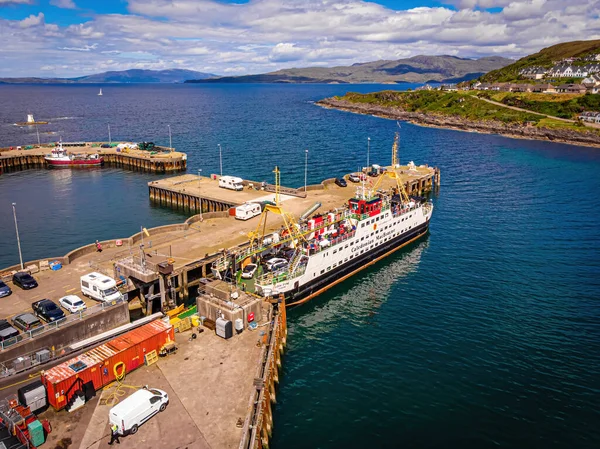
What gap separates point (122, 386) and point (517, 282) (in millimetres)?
46802

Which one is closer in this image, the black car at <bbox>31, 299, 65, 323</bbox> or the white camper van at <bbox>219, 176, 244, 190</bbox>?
the black car at <bbox>31, 299, 65, 323</bbox>

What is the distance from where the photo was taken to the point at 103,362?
3106cm

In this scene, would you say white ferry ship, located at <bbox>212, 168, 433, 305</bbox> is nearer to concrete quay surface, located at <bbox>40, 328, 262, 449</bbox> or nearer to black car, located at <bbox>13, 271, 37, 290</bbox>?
concrete quay surface, located at <bbox>40, 328, 262, 449</bbox>

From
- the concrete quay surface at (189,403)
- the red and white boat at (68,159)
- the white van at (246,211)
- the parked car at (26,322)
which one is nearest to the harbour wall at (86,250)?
the white van at (246,211)

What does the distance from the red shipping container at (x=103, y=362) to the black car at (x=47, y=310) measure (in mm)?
8265

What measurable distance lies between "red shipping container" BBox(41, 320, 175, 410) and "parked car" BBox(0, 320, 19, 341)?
25.6 ft

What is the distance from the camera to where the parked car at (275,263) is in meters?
51.2

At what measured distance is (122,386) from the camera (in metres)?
31.5

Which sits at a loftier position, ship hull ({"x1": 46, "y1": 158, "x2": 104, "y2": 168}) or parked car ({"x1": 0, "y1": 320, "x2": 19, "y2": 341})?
ship hull ({"x1": 46, "y1": 158, "x2": 104, "y2": 168})

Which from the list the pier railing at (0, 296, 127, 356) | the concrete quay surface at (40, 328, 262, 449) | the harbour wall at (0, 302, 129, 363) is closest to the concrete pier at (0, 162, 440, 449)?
the concrete quay surface at (40, 328, 262, 449)

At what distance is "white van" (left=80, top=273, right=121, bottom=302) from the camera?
42000 millimetres

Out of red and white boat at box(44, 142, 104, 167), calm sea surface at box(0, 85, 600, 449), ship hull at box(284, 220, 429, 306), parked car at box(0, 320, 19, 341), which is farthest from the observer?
red and white boat at box(44, 142, 104, 167)

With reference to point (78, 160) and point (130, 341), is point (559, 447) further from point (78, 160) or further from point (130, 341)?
point (78, 160)

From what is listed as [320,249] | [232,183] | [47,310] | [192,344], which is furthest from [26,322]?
[232,183]
